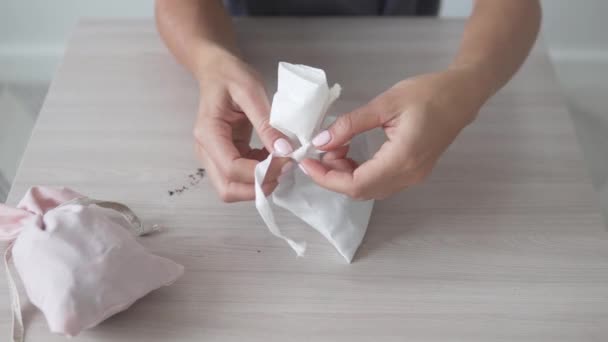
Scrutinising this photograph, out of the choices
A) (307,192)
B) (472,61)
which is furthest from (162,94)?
(472,61)

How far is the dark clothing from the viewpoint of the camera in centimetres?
98

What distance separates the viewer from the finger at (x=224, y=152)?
62 cm

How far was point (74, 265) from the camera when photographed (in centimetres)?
56

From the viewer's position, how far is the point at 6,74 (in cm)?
161

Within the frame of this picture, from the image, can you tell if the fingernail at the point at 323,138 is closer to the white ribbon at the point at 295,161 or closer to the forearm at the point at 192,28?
the white ribbon at the point at 295,161

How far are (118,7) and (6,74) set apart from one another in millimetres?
345

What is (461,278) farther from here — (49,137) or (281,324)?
(49,137)

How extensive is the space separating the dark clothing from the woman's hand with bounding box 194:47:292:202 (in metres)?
0.32

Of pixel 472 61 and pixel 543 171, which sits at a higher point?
pixel 472 61

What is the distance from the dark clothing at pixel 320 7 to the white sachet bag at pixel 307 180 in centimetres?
35

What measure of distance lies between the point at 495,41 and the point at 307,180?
0.29 m

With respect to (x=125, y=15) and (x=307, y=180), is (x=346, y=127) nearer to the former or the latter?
(x=307, y=180)

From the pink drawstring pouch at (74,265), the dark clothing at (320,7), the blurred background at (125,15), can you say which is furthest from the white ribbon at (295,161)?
the blurred background at (125,15)

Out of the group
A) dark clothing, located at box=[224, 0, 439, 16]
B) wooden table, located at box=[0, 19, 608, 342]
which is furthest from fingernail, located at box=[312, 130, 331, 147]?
dark clothing, located at box=[224, 0, 439, 16]
